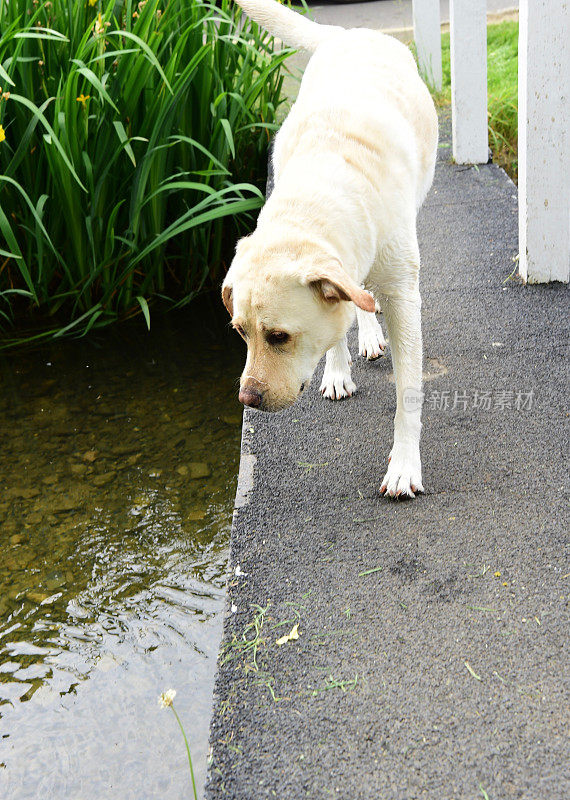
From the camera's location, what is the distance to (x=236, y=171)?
4836 mm

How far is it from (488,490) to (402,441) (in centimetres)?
30

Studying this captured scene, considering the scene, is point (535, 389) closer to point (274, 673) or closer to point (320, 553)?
point (320, 553)

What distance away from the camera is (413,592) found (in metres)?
2.12

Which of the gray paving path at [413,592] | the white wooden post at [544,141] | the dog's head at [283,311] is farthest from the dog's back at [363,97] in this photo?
the gray paving path at [413,592]

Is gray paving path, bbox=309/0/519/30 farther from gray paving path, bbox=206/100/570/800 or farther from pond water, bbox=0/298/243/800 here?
gray paving path, bbox=206/100/570/800

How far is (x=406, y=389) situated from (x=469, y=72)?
9.42ft

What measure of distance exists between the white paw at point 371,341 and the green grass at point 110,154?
0.97 metres

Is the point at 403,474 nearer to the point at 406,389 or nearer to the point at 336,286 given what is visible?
the point at 406,389

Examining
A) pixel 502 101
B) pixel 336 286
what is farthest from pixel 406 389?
pixel 502 101

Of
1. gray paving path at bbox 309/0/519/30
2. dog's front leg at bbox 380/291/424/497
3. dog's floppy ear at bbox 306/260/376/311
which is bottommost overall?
dog's front leg at bbox 380/291/424/497

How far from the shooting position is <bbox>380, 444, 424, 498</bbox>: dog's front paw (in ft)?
8.24

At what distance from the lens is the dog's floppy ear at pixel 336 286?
2000 millimetres

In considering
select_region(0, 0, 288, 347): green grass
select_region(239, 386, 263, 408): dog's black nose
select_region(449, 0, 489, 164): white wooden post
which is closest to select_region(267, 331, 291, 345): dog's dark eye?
select_region(239, 386, 263, 408): dog's black nose

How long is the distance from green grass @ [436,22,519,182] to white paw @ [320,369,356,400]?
3.04m
